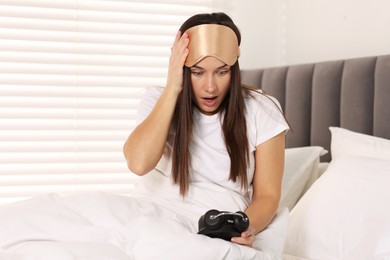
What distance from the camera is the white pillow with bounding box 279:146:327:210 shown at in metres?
2.51

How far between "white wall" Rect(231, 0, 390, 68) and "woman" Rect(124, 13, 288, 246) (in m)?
0.98

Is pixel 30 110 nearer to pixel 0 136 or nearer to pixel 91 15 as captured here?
pixel 0 136

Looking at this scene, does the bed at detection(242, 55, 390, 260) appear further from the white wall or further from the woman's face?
the woman's face

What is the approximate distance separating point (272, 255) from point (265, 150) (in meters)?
0.39

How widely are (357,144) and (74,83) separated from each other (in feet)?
5.23

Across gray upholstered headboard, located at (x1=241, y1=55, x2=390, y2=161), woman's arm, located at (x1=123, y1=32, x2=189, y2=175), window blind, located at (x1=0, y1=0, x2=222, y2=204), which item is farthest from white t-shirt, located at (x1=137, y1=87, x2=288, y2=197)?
window blind, located at (x1=0, y1=0, x2=222, y2=204)

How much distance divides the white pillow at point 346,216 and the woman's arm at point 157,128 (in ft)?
1.83

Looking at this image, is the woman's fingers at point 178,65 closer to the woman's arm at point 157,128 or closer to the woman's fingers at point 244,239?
the woman's arm at point 157,128

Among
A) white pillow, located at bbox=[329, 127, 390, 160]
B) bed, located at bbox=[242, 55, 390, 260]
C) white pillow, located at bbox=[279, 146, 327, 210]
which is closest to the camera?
bed, located at bbox=[242, 55, 390, 260]

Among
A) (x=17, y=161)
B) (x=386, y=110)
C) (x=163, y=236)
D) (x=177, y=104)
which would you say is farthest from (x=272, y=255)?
(x=17, y=161)

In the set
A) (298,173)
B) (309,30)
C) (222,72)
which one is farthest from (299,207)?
(309,30)

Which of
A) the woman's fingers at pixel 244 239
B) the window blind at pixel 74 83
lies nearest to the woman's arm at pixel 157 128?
the woman's fingers at pixel 244 239

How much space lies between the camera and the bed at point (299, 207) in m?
1.61

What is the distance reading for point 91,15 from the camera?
3.36 metres
